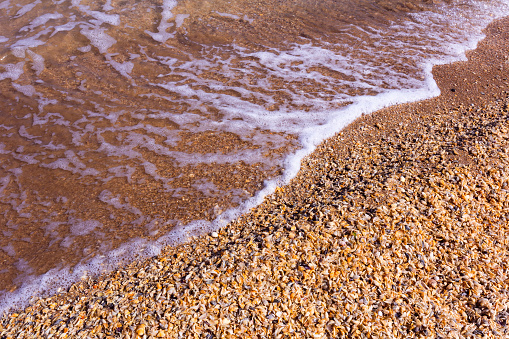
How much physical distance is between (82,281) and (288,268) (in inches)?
67.6

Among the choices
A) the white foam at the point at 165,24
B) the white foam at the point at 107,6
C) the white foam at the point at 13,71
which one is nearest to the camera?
the white foam at the point at 13,71

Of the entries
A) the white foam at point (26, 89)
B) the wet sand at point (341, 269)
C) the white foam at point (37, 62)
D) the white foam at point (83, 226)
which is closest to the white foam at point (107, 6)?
the white foam at point (37, 62)

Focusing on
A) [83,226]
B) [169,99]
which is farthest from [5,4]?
[83,226]

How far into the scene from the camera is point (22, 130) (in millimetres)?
4598

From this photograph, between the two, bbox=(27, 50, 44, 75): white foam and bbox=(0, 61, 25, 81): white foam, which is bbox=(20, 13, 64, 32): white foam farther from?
bbox=(0, 61, 25, 81): white foam

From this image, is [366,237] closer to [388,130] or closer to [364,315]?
[364,315]

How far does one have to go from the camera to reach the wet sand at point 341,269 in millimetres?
2229

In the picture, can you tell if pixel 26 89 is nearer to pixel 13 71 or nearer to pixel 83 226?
pixel 13 71

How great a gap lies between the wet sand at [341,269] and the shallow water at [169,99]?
0.38 meters

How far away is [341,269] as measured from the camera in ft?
8.13

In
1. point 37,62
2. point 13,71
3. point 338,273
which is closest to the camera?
point 338,273

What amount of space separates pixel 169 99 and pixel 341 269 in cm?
376

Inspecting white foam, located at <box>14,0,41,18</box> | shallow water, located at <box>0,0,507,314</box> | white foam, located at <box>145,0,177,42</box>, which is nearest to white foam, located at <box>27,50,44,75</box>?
shallow water, located at <box>0,0,507,314</box>

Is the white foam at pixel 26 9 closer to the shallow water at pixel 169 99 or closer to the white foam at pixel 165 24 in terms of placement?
the shallow water at pixel 169 99
